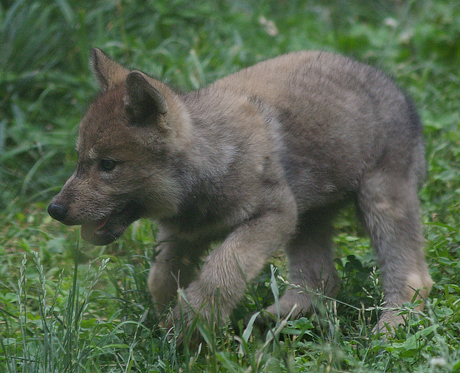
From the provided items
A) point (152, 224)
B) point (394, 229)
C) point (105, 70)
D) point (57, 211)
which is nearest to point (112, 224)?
point (57, 211)

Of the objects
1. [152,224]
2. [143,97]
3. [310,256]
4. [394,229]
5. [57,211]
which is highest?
[143,97]

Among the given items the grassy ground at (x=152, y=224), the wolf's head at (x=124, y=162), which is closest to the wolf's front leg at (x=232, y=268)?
the grassy ground at (x=152, y=224)

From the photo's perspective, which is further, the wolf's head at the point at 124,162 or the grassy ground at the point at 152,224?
the wolf's head at the point at 124,162

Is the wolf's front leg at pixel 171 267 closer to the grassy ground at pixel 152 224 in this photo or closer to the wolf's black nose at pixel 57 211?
the grassy ground at pixel 152 224

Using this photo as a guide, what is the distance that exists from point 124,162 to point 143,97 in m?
0.36

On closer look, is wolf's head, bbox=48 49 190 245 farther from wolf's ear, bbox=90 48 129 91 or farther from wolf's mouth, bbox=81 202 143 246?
wolf's ear, bbox=90 48 129 91

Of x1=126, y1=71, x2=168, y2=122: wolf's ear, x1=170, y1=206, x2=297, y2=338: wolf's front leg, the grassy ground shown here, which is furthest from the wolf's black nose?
x1=170, y1=206, x2=297, y2=338: wolf's front leg

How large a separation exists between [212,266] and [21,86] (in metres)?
3.82

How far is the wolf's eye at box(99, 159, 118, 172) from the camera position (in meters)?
3.65

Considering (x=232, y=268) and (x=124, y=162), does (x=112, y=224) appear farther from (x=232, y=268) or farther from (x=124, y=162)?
(x=232, y=268)

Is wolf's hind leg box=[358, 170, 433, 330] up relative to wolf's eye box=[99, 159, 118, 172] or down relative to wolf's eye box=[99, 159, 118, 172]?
down

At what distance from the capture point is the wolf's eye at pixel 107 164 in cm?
365

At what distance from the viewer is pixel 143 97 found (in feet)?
11.8

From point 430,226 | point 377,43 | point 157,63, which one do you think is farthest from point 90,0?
point 430,226
